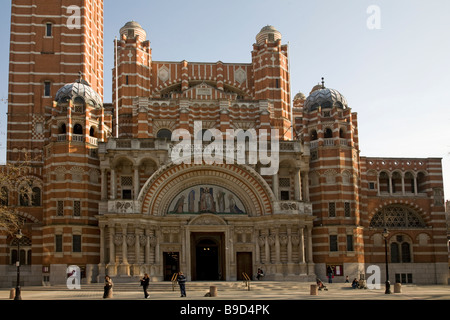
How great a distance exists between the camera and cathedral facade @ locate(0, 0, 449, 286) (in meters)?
49.1

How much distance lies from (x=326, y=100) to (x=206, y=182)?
46.8 feet

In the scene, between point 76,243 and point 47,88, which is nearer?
point 76,243

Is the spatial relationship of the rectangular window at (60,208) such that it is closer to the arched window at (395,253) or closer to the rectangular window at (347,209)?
the rectangular window at (347,209)

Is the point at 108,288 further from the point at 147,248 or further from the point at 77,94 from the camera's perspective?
the point at 77,94

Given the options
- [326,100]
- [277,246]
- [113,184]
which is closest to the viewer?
[277,246]

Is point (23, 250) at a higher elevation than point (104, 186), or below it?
below

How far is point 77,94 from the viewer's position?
52344 millimetres

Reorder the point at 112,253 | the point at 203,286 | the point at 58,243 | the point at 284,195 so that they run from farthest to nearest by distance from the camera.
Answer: the point at 284,195 → the point at 58,243 → the point at 112,253 → the point at 203,286

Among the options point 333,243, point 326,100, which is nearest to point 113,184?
point 333,243

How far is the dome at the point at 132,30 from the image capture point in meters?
58.9

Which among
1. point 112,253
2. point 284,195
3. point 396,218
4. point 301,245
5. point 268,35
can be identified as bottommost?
point 112,253

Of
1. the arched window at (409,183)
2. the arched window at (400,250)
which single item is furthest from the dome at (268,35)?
the arched window at (400,250)

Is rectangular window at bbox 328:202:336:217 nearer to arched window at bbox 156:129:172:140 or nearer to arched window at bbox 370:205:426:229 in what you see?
arched window at bbox 370:205:426:229
